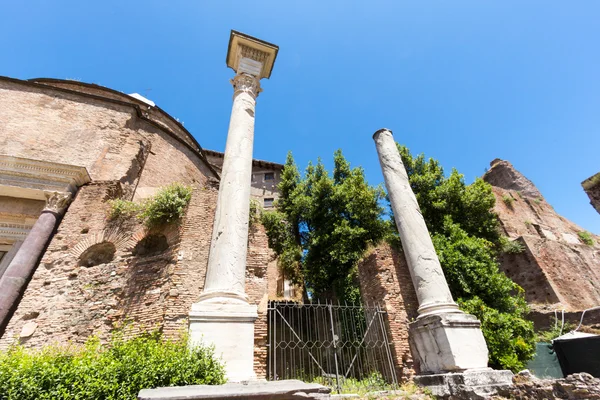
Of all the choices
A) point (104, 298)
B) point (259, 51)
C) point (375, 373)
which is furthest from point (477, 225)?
point (104, 298)

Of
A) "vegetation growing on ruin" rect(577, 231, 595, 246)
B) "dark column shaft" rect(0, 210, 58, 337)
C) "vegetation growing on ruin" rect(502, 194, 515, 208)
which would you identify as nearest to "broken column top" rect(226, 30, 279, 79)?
"dark column shaft" rect(0, 210, 58, 337)

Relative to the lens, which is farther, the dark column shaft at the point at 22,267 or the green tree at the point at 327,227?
the green tree at the point at 327,227

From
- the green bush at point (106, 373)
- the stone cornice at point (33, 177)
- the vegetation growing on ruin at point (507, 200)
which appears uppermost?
the vegetation growing on ruin at point (507, 200)

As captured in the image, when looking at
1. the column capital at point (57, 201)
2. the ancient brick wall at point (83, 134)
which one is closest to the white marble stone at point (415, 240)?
the ancient brick wall at point (83, 134)

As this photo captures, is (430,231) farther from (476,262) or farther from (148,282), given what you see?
(148,282)

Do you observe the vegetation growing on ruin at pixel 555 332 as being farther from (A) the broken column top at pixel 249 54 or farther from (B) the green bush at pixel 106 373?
(A) the broken column top at pixel 249 54

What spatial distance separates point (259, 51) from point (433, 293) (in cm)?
665

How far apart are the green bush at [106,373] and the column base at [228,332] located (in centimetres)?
26

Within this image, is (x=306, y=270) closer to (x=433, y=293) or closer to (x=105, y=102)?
(x=433, y=293)

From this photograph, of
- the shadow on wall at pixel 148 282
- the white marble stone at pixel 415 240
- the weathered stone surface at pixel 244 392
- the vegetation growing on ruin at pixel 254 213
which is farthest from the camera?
the vegetation growing on ruin at pixel 254 213

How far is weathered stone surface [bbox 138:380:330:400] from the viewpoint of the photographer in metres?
2.38

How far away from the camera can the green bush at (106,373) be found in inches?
111

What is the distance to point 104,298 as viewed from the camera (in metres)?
6.78

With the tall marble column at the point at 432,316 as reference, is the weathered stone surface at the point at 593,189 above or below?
above
